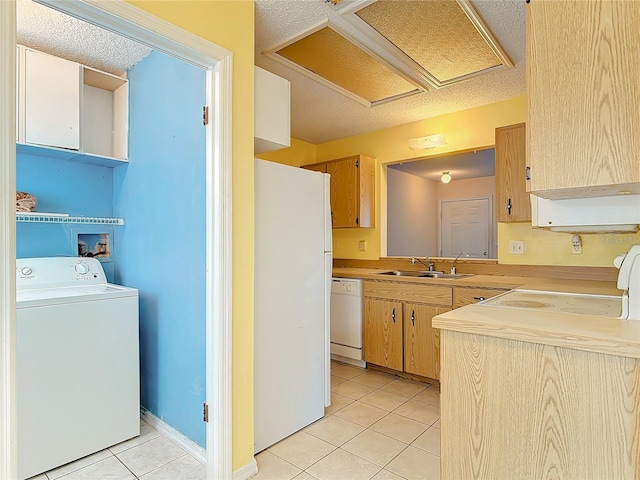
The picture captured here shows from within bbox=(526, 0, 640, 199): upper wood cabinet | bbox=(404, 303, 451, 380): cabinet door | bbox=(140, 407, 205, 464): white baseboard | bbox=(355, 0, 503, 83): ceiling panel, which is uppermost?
bbox=(355, 0, 503, 83): ceiling panel

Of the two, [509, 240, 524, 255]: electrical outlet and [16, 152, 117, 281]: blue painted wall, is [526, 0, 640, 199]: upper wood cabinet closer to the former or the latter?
[509, 240, 524, 255]: electrical outlet

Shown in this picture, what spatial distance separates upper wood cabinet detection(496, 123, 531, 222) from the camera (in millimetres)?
2701

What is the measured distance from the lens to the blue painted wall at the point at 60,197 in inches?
94.5

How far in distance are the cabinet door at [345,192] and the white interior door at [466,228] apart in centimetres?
290

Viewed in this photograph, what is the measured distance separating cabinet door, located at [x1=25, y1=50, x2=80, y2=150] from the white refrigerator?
4.45 feet

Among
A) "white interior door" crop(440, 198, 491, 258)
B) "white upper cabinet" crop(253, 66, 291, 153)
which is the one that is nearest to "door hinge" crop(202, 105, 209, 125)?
"white upper cabinet" crop(253, 66, 291, 153)

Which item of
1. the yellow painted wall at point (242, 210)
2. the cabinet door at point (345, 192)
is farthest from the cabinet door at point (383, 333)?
the yellow painted wall at point (242, 210)

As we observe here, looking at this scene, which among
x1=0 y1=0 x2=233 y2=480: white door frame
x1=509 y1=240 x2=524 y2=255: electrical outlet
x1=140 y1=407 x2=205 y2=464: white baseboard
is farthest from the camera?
x1=509 y1=240 x2=524 y2=255: electrical outlet

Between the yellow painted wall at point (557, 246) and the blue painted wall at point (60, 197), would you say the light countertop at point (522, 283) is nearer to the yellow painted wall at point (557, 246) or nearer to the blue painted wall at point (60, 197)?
the yellow painted wall at point (557, 246)

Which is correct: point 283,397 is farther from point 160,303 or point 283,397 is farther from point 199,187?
point 199,187

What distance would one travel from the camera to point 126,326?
212 cm

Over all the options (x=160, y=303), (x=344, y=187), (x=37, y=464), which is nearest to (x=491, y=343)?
(x=160, y=303)

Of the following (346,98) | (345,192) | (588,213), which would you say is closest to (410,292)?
(345,192)

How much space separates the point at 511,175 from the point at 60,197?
10.7 ft
